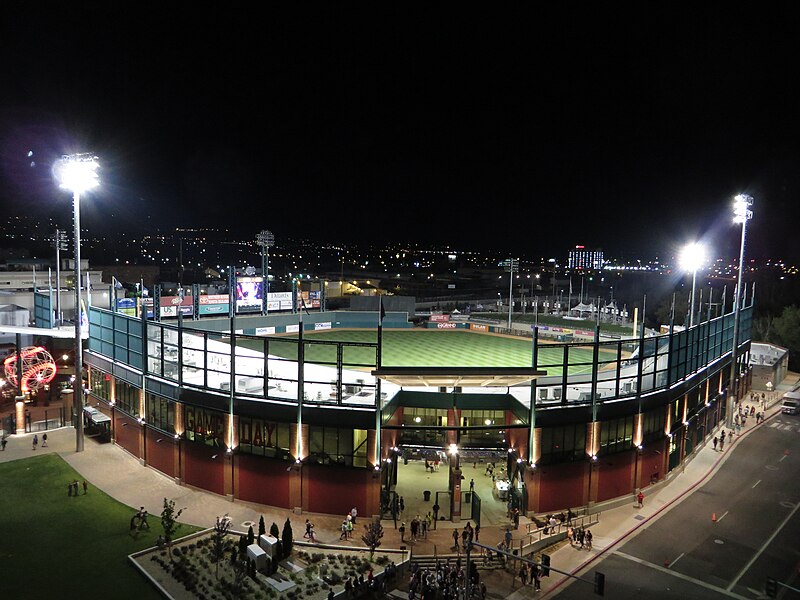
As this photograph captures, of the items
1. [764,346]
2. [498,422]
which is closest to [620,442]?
[498,422]

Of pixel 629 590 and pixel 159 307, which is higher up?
pixel 159 307

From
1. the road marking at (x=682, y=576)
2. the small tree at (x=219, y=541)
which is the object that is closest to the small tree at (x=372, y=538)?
the small tree at (x=219, y=541)

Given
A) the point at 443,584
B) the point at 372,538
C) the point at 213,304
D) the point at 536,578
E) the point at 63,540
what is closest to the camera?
the point at 443,584

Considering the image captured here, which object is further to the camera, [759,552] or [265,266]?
[265,266]

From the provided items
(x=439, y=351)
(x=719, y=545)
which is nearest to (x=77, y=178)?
(x=439, y=351)

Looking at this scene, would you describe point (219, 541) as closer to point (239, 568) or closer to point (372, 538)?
point (239, 568)

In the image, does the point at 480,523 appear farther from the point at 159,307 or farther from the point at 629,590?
the point at 159,307

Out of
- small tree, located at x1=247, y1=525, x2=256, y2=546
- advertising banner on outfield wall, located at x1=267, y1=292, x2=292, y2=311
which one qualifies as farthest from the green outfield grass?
small tree, located at x1=247, y1=525, x2=256, y2=546

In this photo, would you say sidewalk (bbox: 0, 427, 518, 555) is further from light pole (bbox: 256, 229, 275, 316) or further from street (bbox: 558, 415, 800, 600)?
light pole (bbox: 256, 229, 275, 316)
